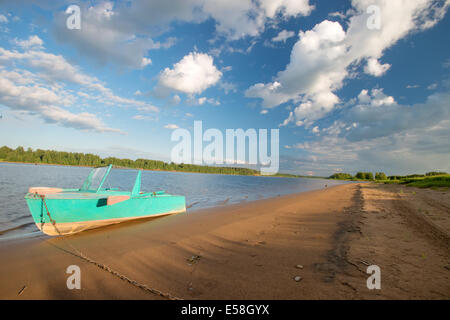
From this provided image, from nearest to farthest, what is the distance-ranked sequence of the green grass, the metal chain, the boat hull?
the metal chain
the boat hull
the green grass

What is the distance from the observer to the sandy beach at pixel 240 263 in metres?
3.37

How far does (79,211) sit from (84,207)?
0.69 ft

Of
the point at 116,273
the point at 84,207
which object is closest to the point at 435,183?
the point at 116,273

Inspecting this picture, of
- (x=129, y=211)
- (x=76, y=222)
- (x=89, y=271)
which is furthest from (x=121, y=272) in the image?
(x=129, y=211)

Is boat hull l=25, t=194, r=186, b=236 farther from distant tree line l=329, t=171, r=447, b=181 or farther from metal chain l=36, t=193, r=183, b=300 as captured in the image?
distant tree line l=329, t=171, r=447, b=181

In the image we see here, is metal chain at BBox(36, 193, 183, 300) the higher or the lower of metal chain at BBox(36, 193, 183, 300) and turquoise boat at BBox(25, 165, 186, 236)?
the lower

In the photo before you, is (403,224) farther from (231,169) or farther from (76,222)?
(231,169)

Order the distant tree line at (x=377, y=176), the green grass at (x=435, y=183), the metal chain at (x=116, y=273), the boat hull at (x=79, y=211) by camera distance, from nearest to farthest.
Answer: the metal chain at (x=116, y=273), the boat hull at (x=79, y=211), the green grass at (x=435, y=183), the distant tree line at (x=377, y=176)

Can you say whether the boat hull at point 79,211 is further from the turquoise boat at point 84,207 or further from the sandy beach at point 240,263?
the sandy beach at point 240,263

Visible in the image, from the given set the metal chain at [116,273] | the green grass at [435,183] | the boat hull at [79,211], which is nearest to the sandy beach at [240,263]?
the metal chain at [116,273]

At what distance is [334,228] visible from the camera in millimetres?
7617

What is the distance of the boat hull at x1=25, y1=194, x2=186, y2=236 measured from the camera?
6.66 meters

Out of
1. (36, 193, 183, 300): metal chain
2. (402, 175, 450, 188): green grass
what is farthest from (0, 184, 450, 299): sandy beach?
(402, 175, 450, 188): green grass

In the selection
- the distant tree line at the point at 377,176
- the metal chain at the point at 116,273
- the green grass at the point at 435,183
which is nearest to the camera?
the metal chain at the point at 116,273
